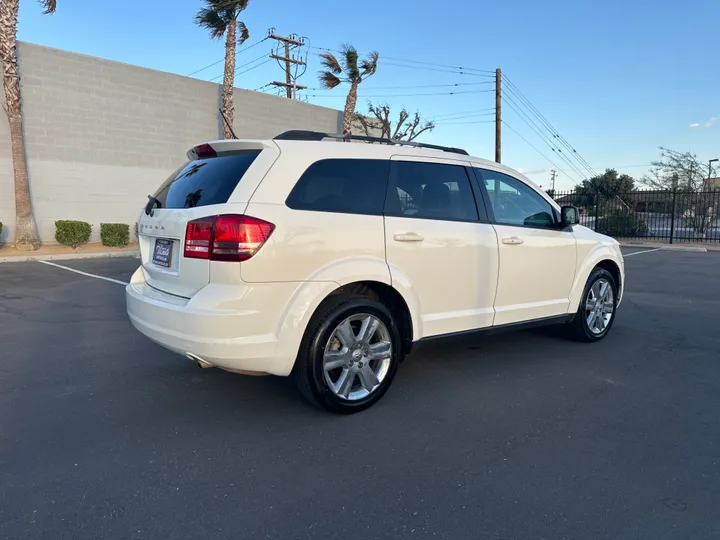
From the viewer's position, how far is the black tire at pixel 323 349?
136 inches

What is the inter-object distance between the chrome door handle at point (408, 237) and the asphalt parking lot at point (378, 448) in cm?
120

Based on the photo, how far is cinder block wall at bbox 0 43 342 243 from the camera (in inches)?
616

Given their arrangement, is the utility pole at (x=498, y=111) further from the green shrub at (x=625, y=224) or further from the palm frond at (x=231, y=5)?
the palm frond at (x=231, y=5)

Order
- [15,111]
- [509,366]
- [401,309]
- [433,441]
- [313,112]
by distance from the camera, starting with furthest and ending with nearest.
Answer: [313,112] → [15,111] → [509,366] → [401,309] → [433,441]

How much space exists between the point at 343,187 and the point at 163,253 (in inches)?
53.5

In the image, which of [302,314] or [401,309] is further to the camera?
[401,309]

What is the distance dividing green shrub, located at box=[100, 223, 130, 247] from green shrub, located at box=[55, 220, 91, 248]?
1.75 ft

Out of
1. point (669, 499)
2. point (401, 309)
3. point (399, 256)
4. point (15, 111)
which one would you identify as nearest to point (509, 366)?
point (401, 309)

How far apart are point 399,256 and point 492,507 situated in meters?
1.83

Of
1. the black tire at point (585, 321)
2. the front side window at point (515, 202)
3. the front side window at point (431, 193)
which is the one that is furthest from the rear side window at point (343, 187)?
the black tire at point (585, 321)

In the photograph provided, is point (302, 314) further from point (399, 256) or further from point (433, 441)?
point (433, 441)

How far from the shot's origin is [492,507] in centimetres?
259

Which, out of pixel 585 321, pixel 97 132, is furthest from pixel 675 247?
pixel 97 132

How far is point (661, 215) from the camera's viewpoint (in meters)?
23.7
